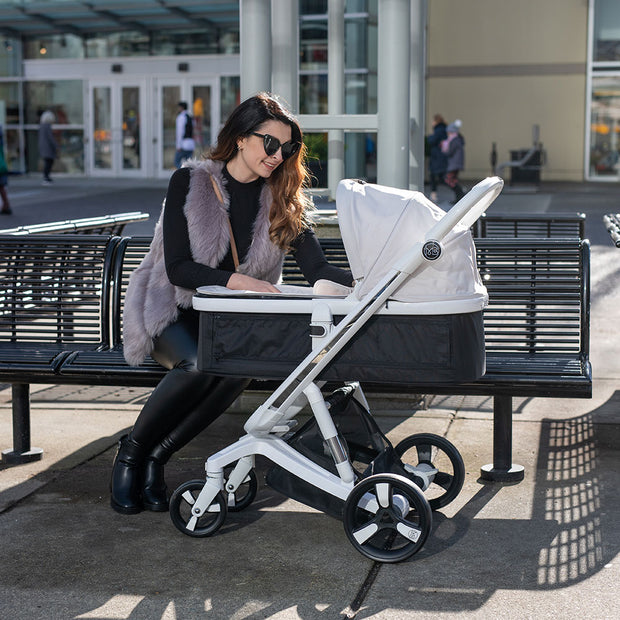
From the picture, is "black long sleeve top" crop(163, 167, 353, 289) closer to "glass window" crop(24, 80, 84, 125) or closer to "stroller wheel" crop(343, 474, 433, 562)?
"stroller wheel" crop(343, 474, 433, 562)

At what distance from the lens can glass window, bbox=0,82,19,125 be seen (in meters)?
30.7

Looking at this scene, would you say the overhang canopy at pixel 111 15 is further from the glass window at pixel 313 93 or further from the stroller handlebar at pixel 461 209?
the stroller handlebar at pixel 461 209

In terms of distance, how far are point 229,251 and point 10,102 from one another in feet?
93.3

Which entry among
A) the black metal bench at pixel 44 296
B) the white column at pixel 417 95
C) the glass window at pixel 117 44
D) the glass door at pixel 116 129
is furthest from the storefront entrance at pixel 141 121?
the black metal bench at pixel 44 296

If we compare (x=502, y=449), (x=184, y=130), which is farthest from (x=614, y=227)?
(x=184, y=130)

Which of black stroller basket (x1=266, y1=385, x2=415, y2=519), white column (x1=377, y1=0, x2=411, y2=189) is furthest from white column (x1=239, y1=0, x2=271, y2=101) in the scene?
black stroller basket (x1=266, y1=385, x2=415, y2=519)

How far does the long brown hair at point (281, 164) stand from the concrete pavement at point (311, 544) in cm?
110

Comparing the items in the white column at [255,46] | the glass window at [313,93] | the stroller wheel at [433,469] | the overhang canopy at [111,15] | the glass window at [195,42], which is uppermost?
the overhang canopy at [111,15]

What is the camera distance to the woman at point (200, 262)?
407cm

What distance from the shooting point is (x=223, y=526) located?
4.05 m

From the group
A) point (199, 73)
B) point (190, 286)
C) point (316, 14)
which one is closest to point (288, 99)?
point (190, 286)

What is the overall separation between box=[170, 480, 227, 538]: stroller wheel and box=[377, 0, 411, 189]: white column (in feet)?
8.60

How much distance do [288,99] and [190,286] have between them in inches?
100

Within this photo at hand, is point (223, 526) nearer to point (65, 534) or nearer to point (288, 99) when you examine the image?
point (65, 534)
